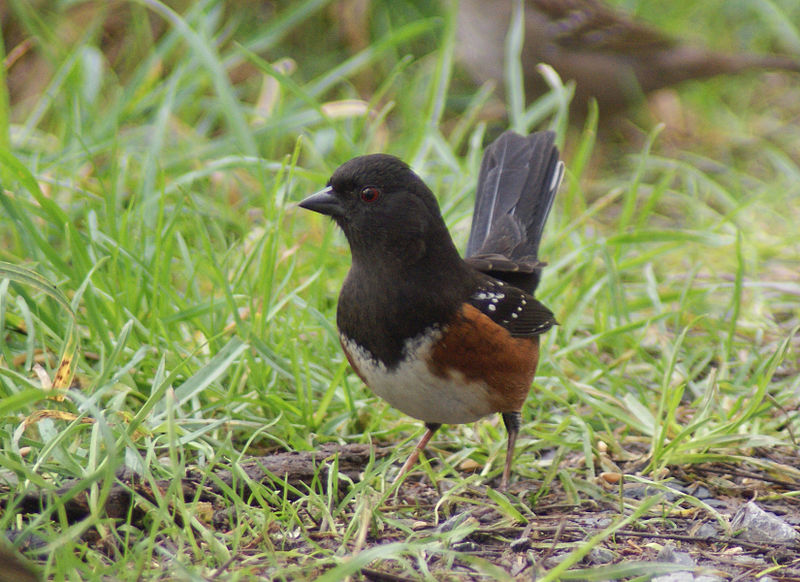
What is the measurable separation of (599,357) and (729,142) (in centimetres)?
357

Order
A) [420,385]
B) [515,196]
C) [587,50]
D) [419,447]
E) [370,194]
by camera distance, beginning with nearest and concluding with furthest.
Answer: [420,385]
[370,194]
[419,447]
[515,196]
[587,50]

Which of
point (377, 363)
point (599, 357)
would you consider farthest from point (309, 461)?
point (599, 357)

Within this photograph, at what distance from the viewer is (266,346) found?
3.08m

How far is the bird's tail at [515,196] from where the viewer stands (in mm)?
3586

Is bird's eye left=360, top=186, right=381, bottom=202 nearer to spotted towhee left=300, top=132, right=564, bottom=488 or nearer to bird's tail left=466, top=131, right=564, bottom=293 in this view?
spotted towhee left=300, top=132, right=564, bottom=488

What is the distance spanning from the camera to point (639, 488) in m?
2.96

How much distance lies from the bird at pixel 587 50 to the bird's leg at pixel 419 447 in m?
3.98

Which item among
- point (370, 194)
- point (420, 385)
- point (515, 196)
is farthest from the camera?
point (515, 196)

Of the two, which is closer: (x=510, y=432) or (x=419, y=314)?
(x=419, y=314)

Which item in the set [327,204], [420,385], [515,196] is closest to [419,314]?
[420,385]

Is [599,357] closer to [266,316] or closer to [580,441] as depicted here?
[580,441]

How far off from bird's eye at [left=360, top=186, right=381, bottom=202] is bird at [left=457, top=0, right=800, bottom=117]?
3.95m

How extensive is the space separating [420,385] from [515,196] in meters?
1.23

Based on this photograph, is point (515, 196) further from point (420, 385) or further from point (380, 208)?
point (420, 385)
